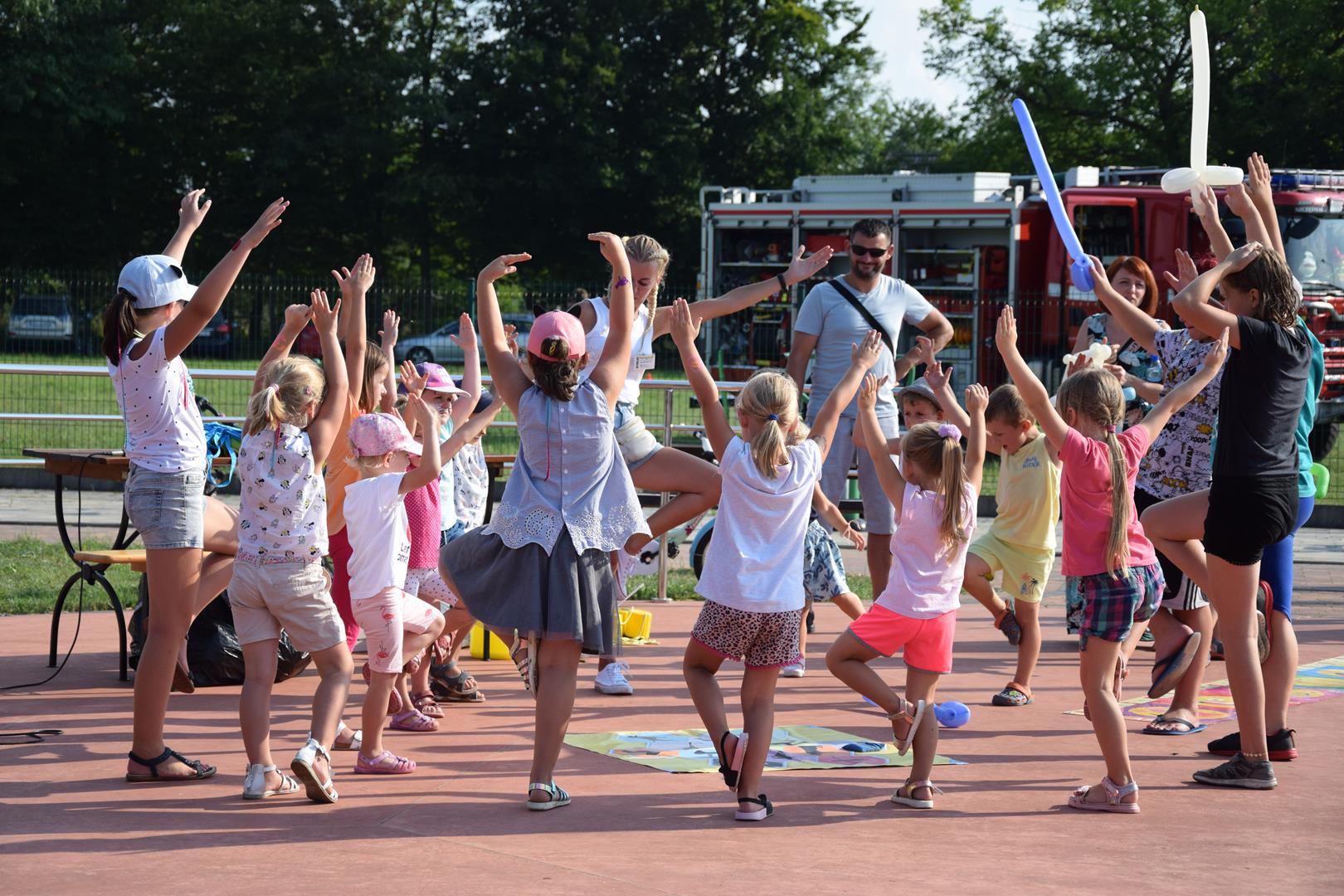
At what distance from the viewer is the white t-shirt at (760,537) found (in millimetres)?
5266

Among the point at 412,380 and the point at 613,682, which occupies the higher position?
the point at 412,380

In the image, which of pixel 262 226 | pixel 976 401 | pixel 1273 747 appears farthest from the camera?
pixel 1273 747

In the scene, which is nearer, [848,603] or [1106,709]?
[1106,709]

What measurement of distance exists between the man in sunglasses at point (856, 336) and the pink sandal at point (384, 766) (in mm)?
3132

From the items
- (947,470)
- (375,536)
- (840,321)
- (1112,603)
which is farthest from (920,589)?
(840,321)

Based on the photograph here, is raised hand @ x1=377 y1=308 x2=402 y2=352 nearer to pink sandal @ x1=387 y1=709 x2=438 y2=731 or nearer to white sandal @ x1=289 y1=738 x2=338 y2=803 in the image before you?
pink sandal @ x1=387 y1=709 x2=438 y2=731

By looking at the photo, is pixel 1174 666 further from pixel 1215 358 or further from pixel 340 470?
pixel 340 470

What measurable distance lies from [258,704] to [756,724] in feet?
5.59

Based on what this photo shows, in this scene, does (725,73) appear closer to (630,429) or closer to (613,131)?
(613,131)

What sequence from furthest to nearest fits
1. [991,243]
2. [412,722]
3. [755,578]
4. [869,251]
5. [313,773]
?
[991,243], [869,251], [412,722], [755,578], [313,773]

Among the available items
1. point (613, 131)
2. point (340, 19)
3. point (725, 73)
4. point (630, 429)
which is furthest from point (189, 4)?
point (630, 429)

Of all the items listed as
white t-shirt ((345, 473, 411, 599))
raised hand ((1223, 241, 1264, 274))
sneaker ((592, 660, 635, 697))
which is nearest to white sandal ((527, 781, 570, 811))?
white t-shirt ((345, 473, 411, 599))

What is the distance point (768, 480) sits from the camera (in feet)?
17.3

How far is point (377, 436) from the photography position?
5879mm
